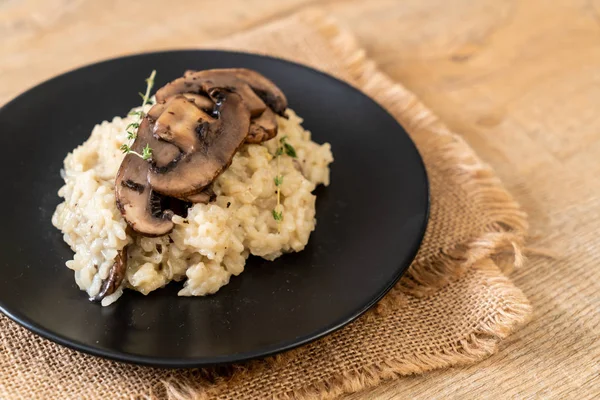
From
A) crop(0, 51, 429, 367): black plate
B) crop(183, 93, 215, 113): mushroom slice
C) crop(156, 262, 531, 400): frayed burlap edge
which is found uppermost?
crop(183, 93, 215, 113): mushroom slice

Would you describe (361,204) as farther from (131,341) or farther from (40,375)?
(40,375)

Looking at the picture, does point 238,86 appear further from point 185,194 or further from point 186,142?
point 185,194

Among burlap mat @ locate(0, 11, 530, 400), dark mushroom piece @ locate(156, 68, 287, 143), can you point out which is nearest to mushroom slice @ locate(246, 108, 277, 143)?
dark mushroom piece @ locate(156, 68, 287, 143)

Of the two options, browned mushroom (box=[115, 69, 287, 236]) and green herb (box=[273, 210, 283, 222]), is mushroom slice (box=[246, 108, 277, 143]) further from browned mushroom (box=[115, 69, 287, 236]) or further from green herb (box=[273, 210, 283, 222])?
green herb (box=[273, 210, 283, 222])

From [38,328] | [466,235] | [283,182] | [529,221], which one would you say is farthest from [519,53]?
[38,328]

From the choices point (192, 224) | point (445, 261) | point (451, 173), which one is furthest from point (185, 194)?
point (451, 173)

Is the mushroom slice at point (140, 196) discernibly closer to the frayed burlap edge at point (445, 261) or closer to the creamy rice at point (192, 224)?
the creamy rice at point (192, 224)

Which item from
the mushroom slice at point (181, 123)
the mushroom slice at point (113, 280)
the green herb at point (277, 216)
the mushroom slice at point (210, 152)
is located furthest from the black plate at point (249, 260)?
the mushroom slice at point (181, 123)
